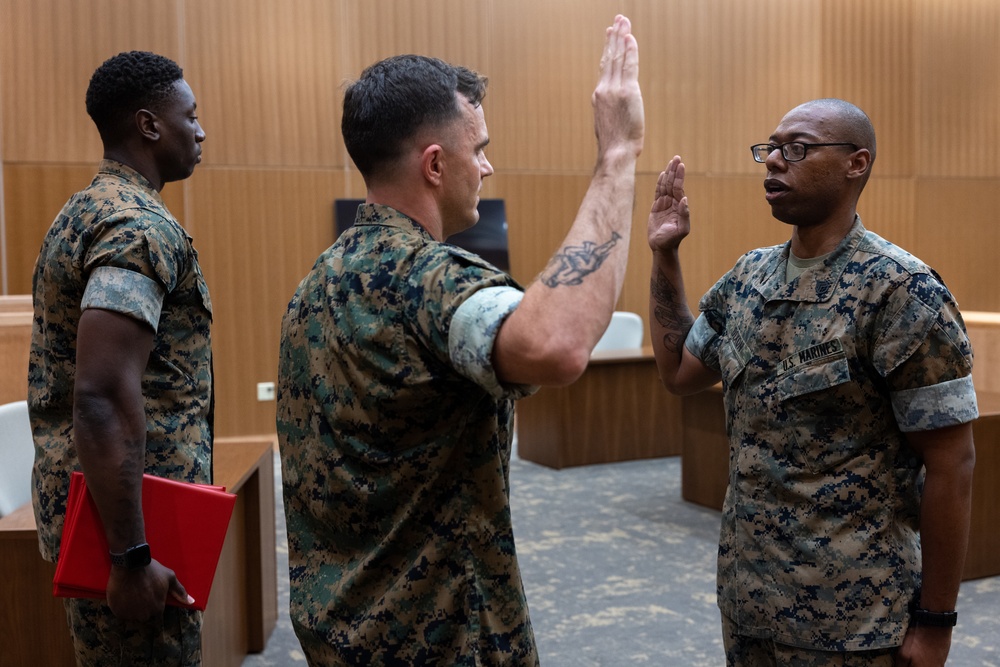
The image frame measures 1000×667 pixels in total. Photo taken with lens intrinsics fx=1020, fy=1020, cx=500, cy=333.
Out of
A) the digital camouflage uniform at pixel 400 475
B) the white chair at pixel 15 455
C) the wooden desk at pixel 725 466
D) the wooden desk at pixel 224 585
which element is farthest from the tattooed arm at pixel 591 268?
the wooden desk at pixel 725 466

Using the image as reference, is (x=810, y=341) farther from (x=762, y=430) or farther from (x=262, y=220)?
(x=262, y=220)

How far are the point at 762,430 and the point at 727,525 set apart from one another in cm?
21

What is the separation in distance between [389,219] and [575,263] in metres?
0.30

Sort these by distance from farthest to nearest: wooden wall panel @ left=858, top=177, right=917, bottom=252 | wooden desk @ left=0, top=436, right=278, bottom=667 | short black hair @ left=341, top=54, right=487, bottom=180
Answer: wooden wall panel @ left=858, top=177, right=917, bottom=252 < wooden desk @ left=0, top=436, right=278, bottom=667 < short black hair @ left=341, top=54, right=487, bottom=180

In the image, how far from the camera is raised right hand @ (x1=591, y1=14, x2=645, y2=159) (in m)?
1.21

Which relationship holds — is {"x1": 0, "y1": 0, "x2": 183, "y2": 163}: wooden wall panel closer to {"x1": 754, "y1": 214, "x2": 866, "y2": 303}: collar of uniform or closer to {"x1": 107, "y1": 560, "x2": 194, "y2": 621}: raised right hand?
{"x1": 107, "y1": 560, "x2": 194, "y2": 621}: raised right hand

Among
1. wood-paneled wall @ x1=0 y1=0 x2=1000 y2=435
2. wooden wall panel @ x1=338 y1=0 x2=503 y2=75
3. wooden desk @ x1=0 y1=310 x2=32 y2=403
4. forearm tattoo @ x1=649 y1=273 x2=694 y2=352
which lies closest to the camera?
forearm tattoo @ x1=649 y1=273 x2=694 y2=352

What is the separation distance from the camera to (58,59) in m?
6.24

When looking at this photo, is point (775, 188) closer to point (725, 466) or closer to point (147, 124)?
point (147, 124)

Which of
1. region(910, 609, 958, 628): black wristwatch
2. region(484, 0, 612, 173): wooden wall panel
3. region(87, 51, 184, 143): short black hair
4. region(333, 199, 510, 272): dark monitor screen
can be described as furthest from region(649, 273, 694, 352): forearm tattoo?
region(484, 0, 612, 173): wooden wall panel

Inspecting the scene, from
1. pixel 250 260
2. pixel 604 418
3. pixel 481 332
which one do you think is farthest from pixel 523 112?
pixel 481 332

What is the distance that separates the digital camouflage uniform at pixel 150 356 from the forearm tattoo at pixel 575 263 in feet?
2.73

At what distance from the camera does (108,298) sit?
1633 millimetres

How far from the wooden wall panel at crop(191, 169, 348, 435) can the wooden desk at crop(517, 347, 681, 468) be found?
1.80m
